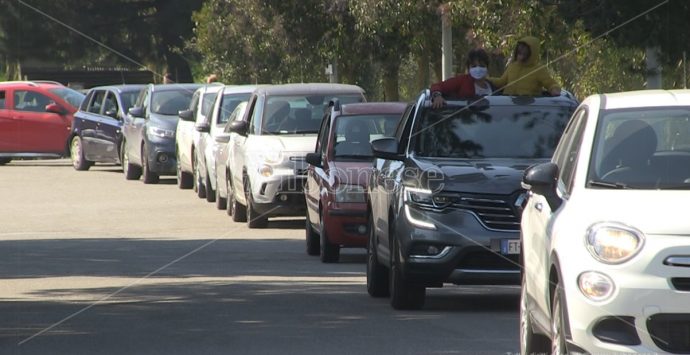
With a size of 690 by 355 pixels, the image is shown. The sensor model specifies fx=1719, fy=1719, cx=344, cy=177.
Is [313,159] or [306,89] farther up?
[306,89]

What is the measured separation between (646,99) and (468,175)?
3.77 metres

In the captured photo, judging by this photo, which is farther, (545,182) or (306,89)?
(306,89)

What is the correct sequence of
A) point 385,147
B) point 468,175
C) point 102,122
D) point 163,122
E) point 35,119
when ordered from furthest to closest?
point 35,119 < point 102,122 < point 163,122 < point 385,147 < point 468,175

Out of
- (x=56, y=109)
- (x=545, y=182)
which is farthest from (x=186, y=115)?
(x=545, y=182)

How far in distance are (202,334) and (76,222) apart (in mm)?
12993

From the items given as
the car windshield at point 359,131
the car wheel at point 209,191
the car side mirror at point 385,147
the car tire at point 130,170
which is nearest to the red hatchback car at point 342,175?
the car windshield at point 359,131

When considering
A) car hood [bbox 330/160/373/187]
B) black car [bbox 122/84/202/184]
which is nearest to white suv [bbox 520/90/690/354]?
car hood [bbox 330/160/373/187]

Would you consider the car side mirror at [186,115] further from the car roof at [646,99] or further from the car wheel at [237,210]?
the car roof at [646,99]

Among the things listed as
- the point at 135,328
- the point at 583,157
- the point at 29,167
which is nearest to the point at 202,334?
the point at 135,328

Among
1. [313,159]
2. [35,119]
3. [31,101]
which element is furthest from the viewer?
[31,101]

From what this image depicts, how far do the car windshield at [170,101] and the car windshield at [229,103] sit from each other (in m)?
4.85

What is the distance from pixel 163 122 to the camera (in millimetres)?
31531

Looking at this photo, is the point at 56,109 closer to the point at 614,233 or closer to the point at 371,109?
the point at 371,109

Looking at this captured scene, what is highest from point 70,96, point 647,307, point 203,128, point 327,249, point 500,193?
point 70,96
